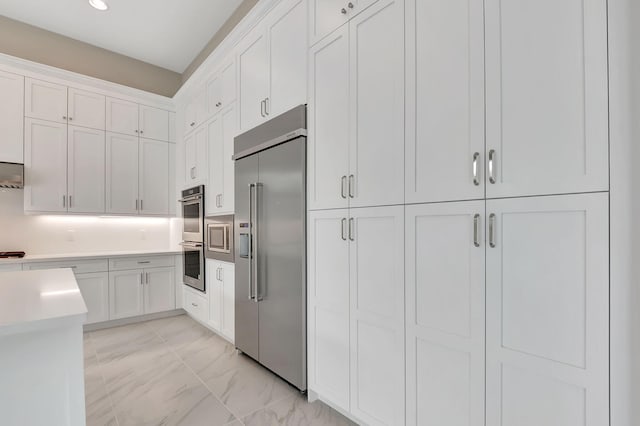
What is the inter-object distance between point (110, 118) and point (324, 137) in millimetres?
3333

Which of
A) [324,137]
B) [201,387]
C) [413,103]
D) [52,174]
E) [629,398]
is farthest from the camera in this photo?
[52,174]

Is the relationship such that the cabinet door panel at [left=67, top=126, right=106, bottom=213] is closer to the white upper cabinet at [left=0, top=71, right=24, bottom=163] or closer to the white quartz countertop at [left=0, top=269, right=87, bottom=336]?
the white upper cabinet at [left=0, top=71, right=24, bottom=163]

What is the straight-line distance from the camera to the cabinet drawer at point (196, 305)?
3.55m

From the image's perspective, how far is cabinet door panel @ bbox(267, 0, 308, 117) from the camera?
7.18ft

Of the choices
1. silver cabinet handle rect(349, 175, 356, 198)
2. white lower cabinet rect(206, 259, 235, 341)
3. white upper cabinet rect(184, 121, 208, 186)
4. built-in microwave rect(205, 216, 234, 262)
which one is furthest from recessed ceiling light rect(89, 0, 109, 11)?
silver cabinet handle rect(349, 175, 356, 198)

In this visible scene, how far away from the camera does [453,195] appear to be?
139 centimetres

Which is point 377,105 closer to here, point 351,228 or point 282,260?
point 351,228

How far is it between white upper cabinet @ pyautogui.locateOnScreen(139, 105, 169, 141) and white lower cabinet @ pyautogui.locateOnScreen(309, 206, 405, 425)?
10.6ft

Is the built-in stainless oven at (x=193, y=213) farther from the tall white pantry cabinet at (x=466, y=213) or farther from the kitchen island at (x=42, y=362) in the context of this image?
the kitchen island at (x=42, y=362)

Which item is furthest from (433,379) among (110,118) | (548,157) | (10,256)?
(110,118)

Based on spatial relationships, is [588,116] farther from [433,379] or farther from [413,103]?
[433,379]

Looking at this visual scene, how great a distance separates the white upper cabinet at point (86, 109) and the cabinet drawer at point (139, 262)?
1646 mm

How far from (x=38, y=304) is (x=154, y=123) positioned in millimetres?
3766

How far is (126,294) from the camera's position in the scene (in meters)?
3.80
